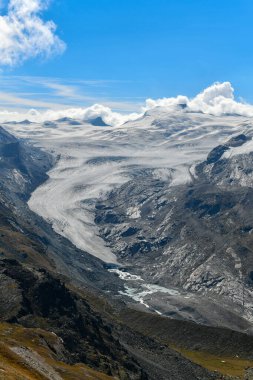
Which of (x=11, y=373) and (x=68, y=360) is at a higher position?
(x=11, y=373)

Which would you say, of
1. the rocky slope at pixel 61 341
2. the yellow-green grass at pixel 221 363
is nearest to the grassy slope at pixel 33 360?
the rocky slope at pixel 61 341

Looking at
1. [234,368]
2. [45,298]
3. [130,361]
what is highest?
[45,298]

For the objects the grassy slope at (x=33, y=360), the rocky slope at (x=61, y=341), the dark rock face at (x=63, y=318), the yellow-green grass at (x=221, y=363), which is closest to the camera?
the grassy slope at (x=33, y=360)

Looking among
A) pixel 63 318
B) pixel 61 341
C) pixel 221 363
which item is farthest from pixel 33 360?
pixel 221 363

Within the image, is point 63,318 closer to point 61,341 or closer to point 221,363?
point 61,341

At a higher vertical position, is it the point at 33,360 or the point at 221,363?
the point at 33,360

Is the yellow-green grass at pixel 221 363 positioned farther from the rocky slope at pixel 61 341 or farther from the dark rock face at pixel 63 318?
the dark rock face at pixel 63 318

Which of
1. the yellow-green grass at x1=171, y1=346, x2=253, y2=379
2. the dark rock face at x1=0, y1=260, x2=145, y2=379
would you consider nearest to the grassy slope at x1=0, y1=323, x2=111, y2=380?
the dark rock face at x1=0, y1=260, x2=145, y2=379

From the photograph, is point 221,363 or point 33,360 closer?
point 33,360

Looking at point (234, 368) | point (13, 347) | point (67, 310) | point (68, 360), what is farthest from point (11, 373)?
point (234, 368)

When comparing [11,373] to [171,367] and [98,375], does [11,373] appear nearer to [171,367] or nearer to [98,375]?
[98,375]

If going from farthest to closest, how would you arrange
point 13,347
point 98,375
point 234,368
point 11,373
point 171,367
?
point 234,368 → point 171,367 → point 98,375 → point 13,347 → point 11,373
